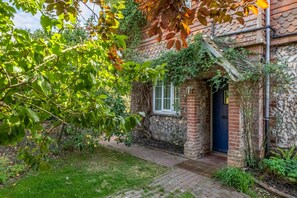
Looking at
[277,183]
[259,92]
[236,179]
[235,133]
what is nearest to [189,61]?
[259,92]

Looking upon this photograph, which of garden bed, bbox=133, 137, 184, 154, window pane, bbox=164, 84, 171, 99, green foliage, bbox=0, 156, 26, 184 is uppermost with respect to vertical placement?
A: window pane, bbox=164, 84, 171, 99

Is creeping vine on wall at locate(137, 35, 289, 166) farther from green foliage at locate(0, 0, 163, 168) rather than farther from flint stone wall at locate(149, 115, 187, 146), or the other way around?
green foliage at locate(0, 0, 163, 168)

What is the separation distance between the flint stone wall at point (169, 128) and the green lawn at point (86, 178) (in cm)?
228

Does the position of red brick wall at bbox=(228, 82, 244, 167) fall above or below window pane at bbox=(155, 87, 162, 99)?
below

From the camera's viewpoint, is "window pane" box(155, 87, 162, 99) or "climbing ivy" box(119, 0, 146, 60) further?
"window pane" box(155, 87, 162, 99)

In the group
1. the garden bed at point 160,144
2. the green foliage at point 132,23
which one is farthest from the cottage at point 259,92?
the green foliage at point 132,23

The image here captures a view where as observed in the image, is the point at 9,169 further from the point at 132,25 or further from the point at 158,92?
the point at 132,25

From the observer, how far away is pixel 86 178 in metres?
5.02

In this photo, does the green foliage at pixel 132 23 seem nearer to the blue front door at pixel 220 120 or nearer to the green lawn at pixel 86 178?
the blue front door at pixel 220 120

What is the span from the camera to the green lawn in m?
4.33

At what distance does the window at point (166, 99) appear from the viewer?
328 inches

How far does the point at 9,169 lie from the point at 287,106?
7273 mm

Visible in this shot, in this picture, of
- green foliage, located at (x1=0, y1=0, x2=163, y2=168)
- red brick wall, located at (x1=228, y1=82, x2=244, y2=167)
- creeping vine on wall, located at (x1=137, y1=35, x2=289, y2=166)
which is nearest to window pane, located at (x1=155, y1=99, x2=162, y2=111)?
creeping vine on wall, located at (x1=137, y1=35, x2=289, y2=166)

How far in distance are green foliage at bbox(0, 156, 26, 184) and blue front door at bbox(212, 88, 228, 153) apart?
580cm
